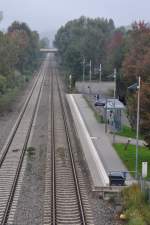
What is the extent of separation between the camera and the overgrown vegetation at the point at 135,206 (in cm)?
2062

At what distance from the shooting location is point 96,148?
121 feet

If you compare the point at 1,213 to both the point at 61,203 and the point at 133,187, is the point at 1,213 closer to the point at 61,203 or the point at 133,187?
the point at 61,203

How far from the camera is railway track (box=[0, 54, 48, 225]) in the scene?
24.5 metres

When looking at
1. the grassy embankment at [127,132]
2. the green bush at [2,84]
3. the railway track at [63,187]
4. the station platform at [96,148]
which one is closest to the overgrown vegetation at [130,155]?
the station platform at [96,148]

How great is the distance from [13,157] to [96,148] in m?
5.27

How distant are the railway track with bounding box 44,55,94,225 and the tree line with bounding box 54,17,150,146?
4260mm

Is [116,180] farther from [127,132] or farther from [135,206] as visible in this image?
[127,132]

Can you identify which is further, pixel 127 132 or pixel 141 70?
pixel 141 70

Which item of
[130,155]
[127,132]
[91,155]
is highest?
[91,155]

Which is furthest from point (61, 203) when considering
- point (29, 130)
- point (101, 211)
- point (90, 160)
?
point (29, 130)

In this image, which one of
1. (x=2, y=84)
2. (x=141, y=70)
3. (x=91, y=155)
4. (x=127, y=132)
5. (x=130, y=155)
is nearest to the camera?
(x=91, y=155)

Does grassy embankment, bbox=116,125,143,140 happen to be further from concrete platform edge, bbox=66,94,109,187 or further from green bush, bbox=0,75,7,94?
green bush, bbox=0,75,7,94

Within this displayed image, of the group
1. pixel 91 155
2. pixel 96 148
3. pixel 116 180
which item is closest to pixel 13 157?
pixel 91 155

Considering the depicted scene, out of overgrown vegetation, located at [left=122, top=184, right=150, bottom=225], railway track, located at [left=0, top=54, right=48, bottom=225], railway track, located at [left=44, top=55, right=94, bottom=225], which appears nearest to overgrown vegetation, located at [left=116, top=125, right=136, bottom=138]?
railway track, located at [left=44, top=55, right=94, bottom=225]
